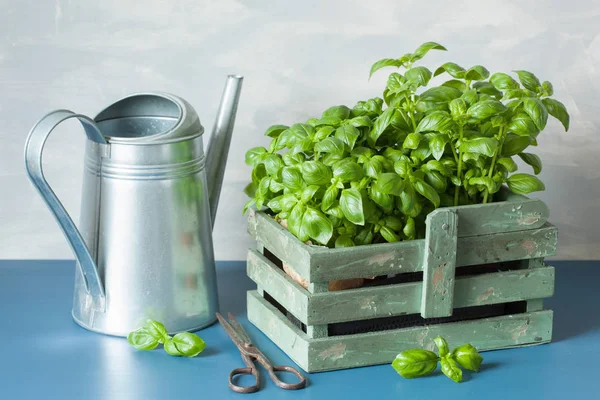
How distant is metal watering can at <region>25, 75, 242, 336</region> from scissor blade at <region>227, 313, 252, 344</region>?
45 mm

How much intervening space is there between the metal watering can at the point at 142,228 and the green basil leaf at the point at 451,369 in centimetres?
38

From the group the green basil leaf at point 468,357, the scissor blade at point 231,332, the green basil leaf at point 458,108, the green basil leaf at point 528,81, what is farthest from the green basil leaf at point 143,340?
the green basil leaf at point 528,81

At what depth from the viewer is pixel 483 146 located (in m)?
1.15

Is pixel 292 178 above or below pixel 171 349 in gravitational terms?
above

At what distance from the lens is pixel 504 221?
4.00 feet

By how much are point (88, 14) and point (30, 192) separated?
0.34m

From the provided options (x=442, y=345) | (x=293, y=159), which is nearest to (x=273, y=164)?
(x=293, y=159)

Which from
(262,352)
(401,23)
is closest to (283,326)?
(262,352)

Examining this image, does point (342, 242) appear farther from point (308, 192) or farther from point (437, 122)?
point (437, 122)

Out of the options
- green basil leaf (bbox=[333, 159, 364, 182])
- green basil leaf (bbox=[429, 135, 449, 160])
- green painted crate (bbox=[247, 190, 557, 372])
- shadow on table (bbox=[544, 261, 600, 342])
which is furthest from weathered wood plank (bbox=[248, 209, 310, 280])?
shadow on table (bbox=[544, 261, 600, 342])

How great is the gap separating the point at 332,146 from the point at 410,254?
0.59 ft

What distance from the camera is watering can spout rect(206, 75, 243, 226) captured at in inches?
53.8

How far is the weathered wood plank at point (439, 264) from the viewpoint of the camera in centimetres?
117

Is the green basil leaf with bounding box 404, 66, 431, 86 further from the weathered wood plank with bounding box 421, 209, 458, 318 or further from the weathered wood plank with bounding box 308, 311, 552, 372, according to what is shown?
the weathered wood plank with bounding box 308, 311, 552, 372
